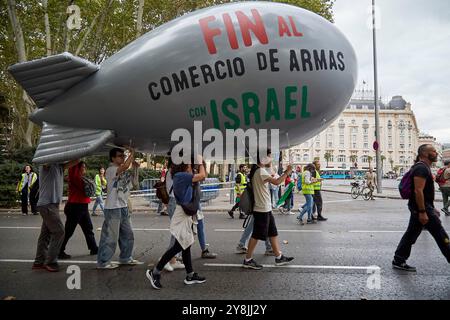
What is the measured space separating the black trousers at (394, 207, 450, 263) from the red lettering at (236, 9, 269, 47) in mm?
2885

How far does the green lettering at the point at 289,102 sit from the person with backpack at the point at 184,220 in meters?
1.12

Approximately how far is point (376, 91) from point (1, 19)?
18646mm

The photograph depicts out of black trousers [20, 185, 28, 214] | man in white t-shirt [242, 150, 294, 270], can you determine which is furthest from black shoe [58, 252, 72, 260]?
black trousers [20, 185, 28, 214]

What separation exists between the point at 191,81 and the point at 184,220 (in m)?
1.61

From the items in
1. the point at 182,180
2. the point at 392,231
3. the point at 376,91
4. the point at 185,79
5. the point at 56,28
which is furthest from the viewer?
the point at 376,91

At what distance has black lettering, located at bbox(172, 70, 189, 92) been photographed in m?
3.89

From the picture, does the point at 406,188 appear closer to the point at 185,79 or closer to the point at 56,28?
the point at 185,79

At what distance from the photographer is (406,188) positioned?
4.73 metres

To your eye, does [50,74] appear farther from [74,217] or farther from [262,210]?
[262,210]

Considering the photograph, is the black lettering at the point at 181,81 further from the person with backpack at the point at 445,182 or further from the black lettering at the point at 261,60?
the person with backpack at the point at 445,182

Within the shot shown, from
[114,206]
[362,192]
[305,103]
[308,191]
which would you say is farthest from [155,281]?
[362,192]

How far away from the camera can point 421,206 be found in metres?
4.48

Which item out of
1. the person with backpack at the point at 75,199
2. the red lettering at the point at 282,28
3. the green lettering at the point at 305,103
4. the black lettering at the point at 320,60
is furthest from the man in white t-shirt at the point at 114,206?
the black lettering at the point at 320,60
